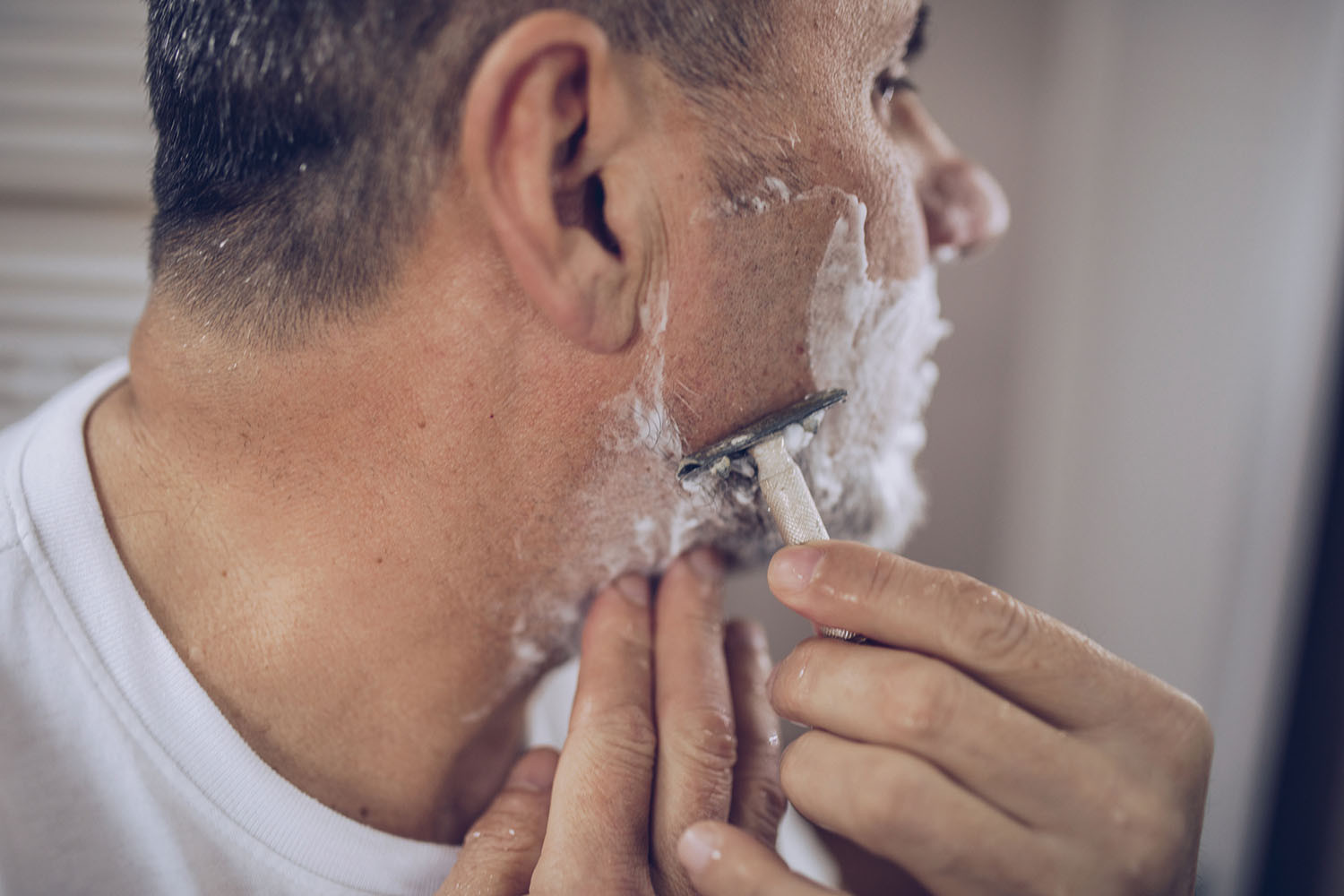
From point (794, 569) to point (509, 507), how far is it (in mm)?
208

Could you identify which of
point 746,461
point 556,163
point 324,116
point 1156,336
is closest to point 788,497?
point 746,461

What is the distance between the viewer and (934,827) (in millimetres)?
410

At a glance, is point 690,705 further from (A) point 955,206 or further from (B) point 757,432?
(A) point 955,206

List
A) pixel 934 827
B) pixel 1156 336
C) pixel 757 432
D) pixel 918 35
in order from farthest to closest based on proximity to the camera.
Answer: pixel 1156 336
pixel 918 35
pixel 757 432
pixel 934 827

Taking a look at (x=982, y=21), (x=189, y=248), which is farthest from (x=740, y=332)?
(x=982, y=21)

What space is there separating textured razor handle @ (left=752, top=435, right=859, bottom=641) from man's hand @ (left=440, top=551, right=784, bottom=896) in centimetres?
12

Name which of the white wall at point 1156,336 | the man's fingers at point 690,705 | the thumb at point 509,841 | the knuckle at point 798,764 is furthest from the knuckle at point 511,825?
the white wall at point 1156,336

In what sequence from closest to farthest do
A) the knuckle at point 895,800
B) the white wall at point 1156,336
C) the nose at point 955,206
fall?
the knuckle at point 895,800 < the nose at point 955,206 < the white wall at point 1156,336

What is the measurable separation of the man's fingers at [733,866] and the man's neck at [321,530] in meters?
0.21

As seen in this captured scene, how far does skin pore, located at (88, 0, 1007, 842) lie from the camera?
469 millimetres

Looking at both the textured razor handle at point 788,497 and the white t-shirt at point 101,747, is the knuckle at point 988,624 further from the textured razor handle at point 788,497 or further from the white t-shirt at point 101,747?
the white t-shirt at point 101,747

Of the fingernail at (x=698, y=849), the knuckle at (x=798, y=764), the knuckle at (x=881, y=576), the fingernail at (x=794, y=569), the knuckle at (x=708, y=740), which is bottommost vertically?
the fingernail at (x=698, y=849)

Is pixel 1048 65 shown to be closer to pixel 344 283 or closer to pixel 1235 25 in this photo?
pixel 1235 25

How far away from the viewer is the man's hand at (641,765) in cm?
50
